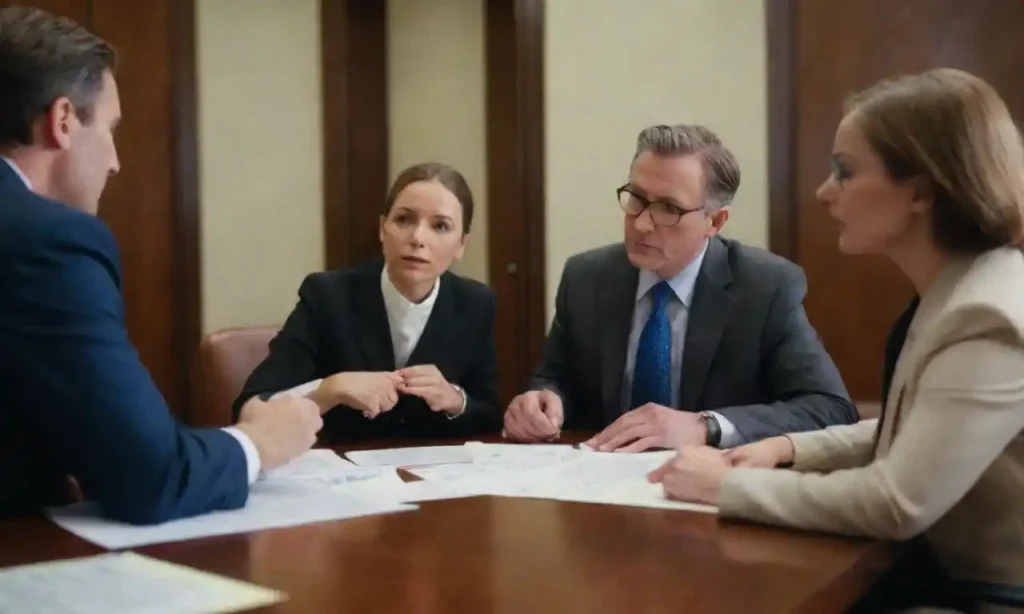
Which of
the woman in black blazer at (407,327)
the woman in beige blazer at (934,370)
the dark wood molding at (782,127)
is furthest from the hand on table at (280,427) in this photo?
the dark wood molding at (782,127)

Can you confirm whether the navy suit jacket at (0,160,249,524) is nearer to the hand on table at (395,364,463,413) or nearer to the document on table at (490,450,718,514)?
the document on table at (490,450,718,514)

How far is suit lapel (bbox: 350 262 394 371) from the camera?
2.39 meters

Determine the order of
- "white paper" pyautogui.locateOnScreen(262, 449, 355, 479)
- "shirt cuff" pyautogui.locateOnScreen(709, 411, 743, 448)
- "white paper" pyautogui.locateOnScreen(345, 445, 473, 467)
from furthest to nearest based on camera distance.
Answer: "shirt cuff" pyautogui.locateOnScreen(709, 411, 743, 448) → "white paper" pyautogui.locateOnScreen(345, 445, 473, 467) → "white paper" pyautogui.locateOnScreen(262, 449, 355, 479)

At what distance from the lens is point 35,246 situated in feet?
4.07

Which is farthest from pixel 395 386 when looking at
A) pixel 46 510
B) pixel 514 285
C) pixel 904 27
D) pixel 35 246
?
pixel 514 285

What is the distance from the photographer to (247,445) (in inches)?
56.6

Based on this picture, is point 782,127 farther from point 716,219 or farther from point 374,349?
point 374,349

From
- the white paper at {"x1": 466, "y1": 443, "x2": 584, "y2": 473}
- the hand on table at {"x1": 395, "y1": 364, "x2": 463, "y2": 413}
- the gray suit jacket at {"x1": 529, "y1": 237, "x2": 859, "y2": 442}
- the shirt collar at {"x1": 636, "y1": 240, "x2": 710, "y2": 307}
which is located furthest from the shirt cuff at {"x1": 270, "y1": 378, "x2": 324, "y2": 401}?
the shirt collar at {"x1": 636, "y1": 240, "x2": 710, "y2": 307}

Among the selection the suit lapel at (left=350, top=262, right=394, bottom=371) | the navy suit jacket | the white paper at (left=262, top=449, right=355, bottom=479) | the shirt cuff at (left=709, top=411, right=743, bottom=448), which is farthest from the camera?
the suit lapel at (left=350, top=262, right=394, bottom=371)

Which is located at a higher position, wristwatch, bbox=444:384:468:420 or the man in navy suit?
the man in navy suit

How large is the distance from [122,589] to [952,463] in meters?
0.93

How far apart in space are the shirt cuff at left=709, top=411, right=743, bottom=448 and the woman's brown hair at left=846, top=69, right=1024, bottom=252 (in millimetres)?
585

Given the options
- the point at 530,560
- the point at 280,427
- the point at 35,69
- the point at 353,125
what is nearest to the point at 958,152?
the point at 530,560

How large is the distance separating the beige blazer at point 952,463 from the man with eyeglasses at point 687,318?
742 mm
